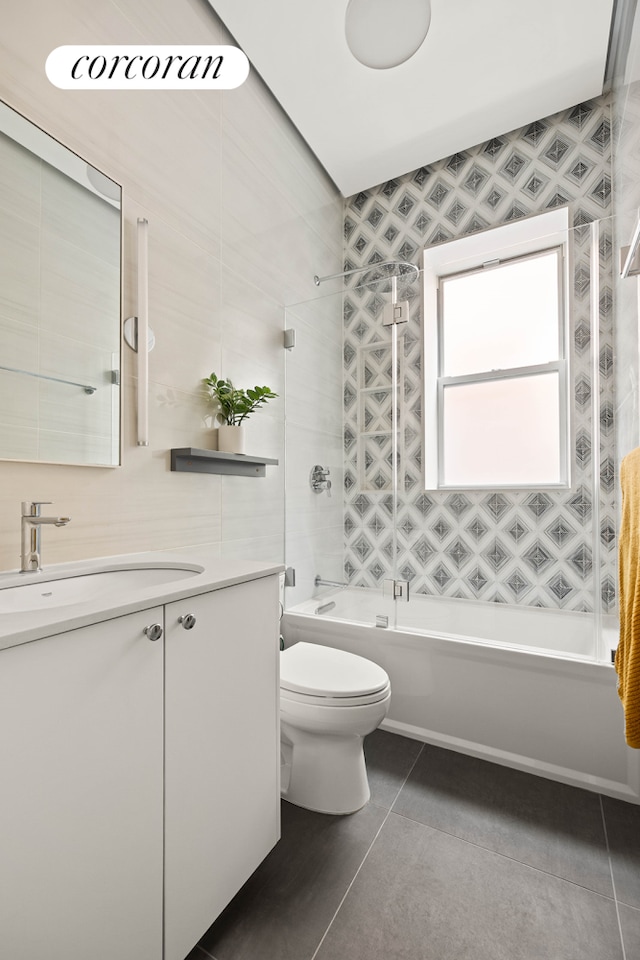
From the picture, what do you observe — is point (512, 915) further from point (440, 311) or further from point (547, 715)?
point (440, 311)

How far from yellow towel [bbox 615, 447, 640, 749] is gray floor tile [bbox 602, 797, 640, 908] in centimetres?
57

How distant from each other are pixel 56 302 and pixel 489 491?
1.95m

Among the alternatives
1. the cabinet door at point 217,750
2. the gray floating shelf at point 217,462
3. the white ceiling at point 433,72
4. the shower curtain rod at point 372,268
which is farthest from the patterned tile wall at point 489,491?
the cabinet door at point 217,750

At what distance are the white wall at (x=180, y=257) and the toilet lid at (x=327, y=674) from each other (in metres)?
0.51

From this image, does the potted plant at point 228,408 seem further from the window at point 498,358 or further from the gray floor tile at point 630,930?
the gray floor tile at point 630,930

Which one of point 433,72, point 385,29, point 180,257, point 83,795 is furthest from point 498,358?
point 83,795

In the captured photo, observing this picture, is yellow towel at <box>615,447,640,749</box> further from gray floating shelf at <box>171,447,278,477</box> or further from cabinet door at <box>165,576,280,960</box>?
gray floating shelf at <box>171,447,278,477</box>

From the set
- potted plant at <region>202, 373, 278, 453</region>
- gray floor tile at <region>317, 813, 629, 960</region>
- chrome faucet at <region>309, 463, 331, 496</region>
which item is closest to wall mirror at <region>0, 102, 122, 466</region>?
potted plant at <region>202, 373, 278, 453</region>

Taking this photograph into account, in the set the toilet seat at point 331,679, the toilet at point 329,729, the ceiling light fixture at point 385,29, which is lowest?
the toilet at point 329,729

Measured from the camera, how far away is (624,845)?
132cm

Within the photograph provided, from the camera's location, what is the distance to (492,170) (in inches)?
93.6

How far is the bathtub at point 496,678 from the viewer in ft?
5.14

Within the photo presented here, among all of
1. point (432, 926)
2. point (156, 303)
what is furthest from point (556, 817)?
point (156, 303)

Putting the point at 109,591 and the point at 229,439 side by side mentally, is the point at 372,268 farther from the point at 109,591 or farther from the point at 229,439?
the point at 109,591
